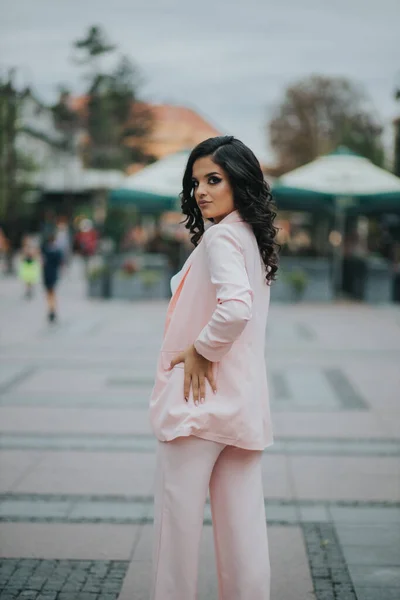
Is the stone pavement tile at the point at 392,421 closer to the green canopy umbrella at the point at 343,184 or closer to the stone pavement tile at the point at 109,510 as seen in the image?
the stone pavement tile at the point at 109,510

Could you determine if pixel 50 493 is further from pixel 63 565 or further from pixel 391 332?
pixel 391 332

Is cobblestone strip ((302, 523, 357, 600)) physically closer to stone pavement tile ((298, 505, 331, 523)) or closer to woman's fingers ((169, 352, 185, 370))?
stone pavement tile ((298, 505, 331, 523))

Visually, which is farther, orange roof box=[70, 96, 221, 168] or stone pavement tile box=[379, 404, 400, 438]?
orange roof box=[70, 96, 221, 168]

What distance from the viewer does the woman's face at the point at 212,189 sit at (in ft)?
8.05

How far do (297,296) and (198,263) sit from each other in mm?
13825

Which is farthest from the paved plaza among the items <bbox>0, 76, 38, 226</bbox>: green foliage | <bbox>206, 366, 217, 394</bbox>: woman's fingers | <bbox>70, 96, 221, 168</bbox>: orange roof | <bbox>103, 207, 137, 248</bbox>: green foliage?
<bbox>70, 96, 221, 168</bbox>: orange roof

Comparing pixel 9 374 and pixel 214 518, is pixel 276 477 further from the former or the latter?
pixel 9 374

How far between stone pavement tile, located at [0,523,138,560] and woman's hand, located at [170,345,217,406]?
1.55m

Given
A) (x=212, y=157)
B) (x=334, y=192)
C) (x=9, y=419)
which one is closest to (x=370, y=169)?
(x=334, y=192)

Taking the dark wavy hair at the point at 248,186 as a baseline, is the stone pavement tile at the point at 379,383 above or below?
below

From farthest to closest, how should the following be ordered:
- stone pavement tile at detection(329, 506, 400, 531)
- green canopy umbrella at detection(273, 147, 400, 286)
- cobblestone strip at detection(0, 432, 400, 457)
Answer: green canopy umbrella at detection(273, 147, 400, 286)
cobblestone strip at detection(0, 432, 400, 457)
stone pavement tile at detection(329, 506, 400, 531)

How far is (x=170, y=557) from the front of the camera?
8.06 ft

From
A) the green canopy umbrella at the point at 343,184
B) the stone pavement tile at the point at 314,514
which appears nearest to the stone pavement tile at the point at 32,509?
the stone pavement tile at the point at 314,514

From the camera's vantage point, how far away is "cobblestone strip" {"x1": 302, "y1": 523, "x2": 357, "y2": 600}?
10.6 ft
